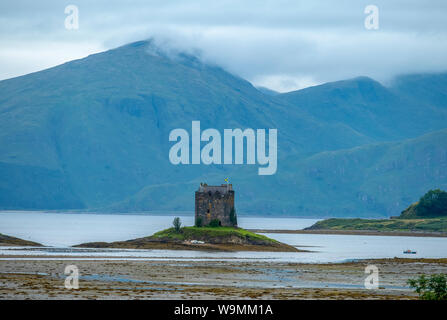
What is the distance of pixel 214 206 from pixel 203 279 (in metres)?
62.3

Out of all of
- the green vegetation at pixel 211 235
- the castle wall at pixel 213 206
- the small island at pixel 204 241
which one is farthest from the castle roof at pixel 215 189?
the green vegetation at pixel 211 235

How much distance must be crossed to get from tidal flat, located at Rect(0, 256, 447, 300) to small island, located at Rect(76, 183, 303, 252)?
31.0 meters

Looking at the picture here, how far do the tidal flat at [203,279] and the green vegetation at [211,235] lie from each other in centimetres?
3107

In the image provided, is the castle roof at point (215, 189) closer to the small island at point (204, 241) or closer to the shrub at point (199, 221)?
the shrub at point (199, 221)

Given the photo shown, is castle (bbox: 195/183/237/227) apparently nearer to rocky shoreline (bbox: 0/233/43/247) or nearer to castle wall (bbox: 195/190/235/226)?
castle wall (bbox: 195/190/235/226)

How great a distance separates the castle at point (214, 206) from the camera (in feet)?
455

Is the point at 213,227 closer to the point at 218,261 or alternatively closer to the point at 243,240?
the point at 243,240

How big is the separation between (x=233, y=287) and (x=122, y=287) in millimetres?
8779

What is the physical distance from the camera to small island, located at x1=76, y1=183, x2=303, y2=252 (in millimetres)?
134625

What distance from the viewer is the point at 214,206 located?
455 feet

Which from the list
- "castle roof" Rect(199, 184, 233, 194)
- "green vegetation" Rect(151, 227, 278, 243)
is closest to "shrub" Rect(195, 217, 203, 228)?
"green vegetation" Rect(151, 227, 278, 243)
